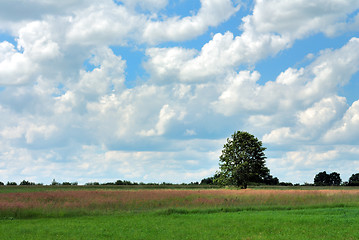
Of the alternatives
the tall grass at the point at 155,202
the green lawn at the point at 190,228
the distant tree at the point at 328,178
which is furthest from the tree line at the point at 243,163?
the distant tree at the point at 328,178

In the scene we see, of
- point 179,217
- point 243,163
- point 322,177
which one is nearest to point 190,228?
point 179,217

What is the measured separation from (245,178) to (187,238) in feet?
131

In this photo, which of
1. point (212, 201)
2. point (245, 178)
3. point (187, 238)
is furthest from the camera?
point (245, 178)

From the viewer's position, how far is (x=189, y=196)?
121 ft

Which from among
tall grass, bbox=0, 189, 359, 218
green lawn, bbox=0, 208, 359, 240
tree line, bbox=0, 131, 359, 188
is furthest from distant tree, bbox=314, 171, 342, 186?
green lawn, bbox=0, 208, 359, 240

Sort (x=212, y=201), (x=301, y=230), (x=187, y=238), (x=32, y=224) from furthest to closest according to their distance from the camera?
1. (x=212, y=201)
2. (x=32, y=224)
3. (x=301, y=230)
4. (x=187, y=238)

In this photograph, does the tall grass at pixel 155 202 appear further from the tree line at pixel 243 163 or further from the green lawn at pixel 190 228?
the tree line at pixel 243 163

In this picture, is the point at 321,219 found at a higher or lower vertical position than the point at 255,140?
lower

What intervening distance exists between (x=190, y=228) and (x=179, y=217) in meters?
5.22

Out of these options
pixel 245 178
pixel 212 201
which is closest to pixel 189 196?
pixel 212 201

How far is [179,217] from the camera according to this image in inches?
1030

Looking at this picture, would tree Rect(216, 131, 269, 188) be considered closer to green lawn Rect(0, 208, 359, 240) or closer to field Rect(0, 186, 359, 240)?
field Rect(0, 186, 359, 240)

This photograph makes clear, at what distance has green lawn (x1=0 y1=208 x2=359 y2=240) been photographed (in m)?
18.8

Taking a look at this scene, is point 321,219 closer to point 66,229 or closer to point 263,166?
point 66,229
